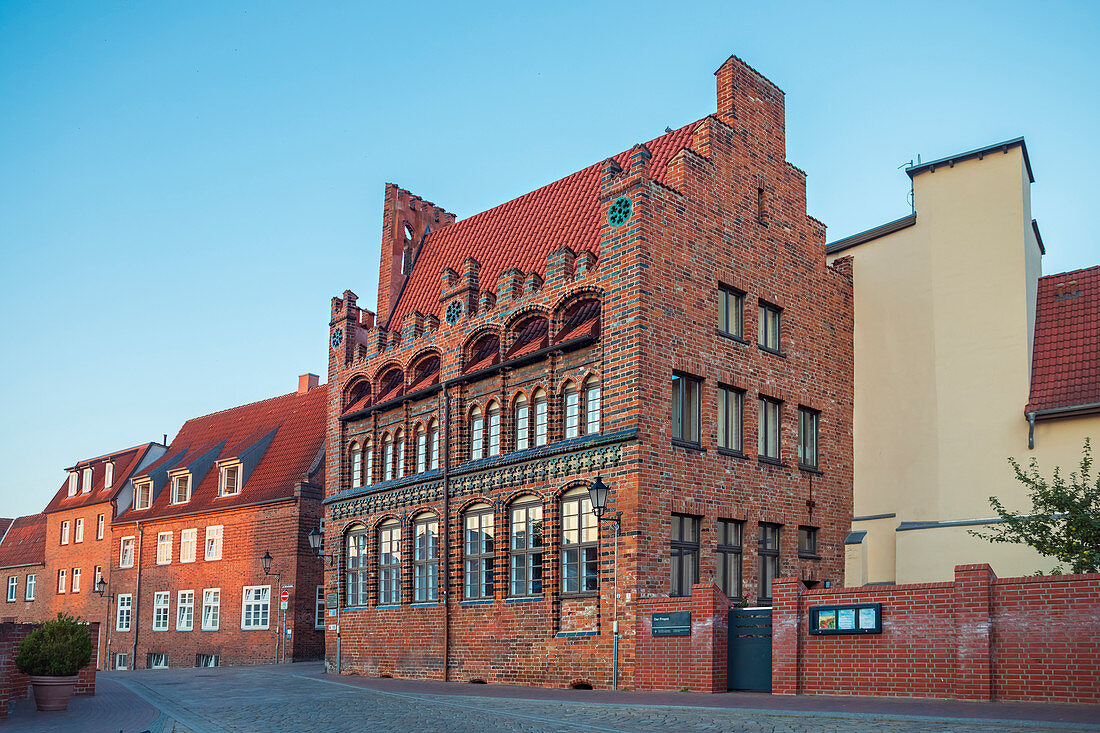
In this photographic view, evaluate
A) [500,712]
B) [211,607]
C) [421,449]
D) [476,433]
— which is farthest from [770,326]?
[211,607]

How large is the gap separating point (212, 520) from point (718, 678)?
2853 centimetres

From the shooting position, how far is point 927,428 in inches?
983

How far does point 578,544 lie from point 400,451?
8137mm

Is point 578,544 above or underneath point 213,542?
above

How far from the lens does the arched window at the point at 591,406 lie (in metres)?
22.6

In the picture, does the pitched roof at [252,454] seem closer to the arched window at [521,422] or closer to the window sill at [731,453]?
the arched window at [521,422]

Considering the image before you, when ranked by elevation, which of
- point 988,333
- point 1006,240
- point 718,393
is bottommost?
point 718,393

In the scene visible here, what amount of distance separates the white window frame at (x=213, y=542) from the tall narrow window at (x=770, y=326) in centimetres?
2507

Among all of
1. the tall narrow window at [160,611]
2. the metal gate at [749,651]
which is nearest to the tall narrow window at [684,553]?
the metal gate at [749,651]

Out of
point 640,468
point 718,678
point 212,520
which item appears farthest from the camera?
point 212,520

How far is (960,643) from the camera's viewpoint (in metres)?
15.5

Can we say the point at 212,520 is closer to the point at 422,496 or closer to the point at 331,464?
the point at 331,464

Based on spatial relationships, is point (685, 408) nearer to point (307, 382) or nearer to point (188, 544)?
point (188, 544)

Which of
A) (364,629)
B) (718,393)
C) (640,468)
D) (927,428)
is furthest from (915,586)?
(364,629)
